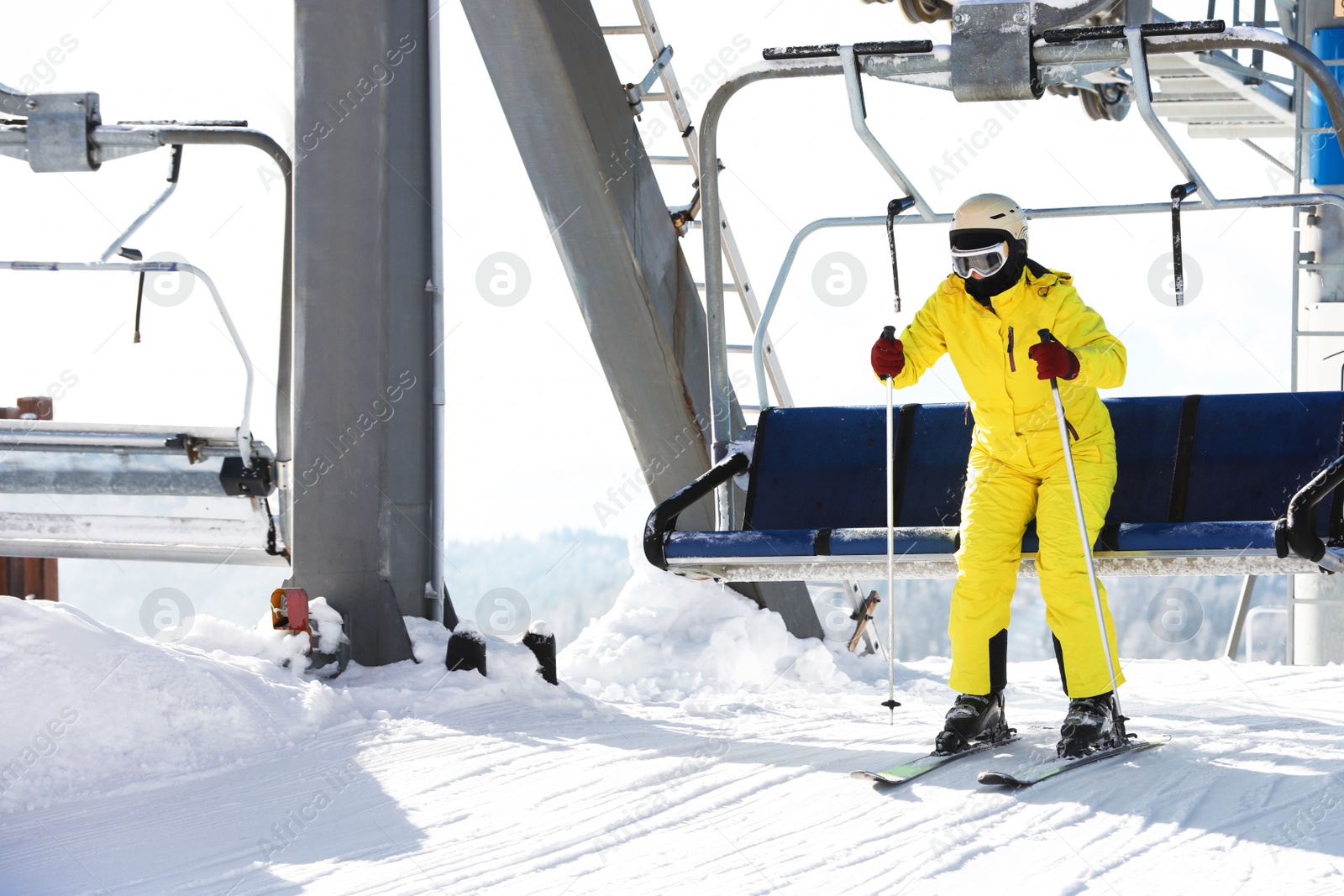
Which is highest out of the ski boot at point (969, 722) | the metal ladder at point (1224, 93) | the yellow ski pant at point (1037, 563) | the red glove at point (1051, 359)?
the metal ladder at point (1224, 93)

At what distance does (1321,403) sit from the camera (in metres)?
4.55

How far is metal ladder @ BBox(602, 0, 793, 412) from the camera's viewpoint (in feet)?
23.1

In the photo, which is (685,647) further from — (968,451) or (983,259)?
(983,259)

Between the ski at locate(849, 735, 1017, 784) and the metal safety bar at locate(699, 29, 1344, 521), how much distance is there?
121 centimetres

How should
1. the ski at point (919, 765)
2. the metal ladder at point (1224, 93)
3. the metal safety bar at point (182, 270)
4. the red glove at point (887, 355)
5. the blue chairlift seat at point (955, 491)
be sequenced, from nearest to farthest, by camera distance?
1. the ski at point (919, 765)
2. the blue chairlift seat at point (955, 491)
3. the red glove at point (887, 355)
4. the metal safety bar at point (182, 270)
5. the metal ladder at point (1224, 93)

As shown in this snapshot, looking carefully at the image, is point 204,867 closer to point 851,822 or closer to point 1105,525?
point 851,822

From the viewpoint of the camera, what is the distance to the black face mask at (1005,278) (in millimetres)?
4148

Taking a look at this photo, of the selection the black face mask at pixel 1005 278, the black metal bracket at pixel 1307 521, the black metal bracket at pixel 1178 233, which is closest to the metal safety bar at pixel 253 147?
the black face mask at pixel 1005 278

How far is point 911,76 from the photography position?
182 inches

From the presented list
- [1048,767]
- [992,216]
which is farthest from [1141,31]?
[1048,767]

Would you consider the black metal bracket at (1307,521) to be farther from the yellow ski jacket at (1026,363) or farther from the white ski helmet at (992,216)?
the white ski helmet at (992,216)

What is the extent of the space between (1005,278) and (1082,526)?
781 mm

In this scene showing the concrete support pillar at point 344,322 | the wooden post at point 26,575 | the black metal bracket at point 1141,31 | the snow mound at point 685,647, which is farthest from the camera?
the wooden post at point 26,575

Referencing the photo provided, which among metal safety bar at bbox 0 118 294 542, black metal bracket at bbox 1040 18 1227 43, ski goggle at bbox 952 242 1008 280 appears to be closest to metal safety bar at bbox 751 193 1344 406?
ski goggle at bbox 952 242 1008 280
